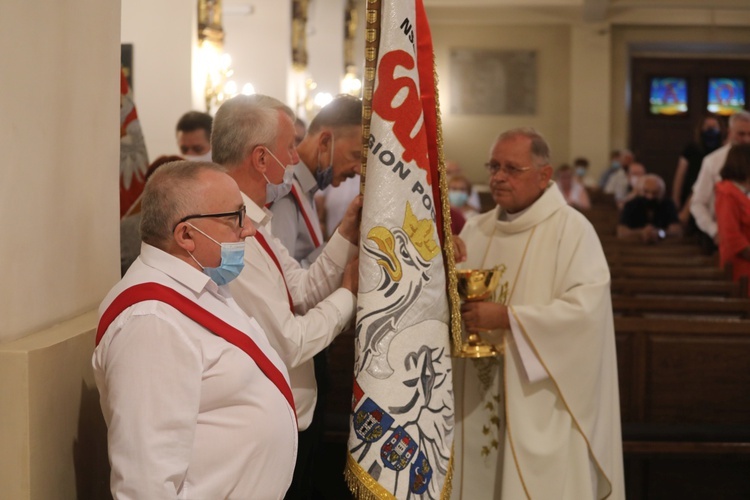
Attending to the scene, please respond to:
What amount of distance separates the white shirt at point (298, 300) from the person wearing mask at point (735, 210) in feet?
15.0

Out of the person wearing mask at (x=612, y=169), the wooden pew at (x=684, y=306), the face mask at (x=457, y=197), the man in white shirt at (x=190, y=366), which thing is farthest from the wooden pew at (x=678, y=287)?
the person wearing mask at (x=612, y=169)

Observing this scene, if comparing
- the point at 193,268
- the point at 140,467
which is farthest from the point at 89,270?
the point at 140,467

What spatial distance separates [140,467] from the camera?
82.2 inches

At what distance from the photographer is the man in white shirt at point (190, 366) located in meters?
2.12

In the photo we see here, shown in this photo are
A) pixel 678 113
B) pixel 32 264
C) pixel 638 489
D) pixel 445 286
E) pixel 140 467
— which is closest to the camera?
pixel 140 467

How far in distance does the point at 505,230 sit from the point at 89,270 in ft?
5.93

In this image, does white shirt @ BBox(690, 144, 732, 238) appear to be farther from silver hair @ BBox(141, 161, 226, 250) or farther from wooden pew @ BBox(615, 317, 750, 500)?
silver hair @ BBox(141, 161, 226, 250)

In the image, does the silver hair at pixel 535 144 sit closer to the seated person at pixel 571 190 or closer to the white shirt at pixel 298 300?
the white shirt at pixel 298 300

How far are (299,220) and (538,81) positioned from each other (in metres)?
16.8

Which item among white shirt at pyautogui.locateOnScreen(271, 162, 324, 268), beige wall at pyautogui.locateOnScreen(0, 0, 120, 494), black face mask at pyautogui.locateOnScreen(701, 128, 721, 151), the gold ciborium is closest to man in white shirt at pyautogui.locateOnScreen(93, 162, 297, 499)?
beige wall at pyautogui.locateOnScreen(0, 0, 120, 494)

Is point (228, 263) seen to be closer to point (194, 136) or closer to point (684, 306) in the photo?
point (194, 136)

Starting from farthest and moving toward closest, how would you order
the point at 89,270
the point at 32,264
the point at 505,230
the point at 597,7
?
the point at 597,7 → the point at 505,230 → the point at 89,270 → the point at 32,264

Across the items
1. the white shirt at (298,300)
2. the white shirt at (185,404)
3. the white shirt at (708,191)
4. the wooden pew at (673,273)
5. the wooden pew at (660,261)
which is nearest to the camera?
the white shirt at (185,404)

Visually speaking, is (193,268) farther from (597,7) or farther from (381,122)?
(597,7)
